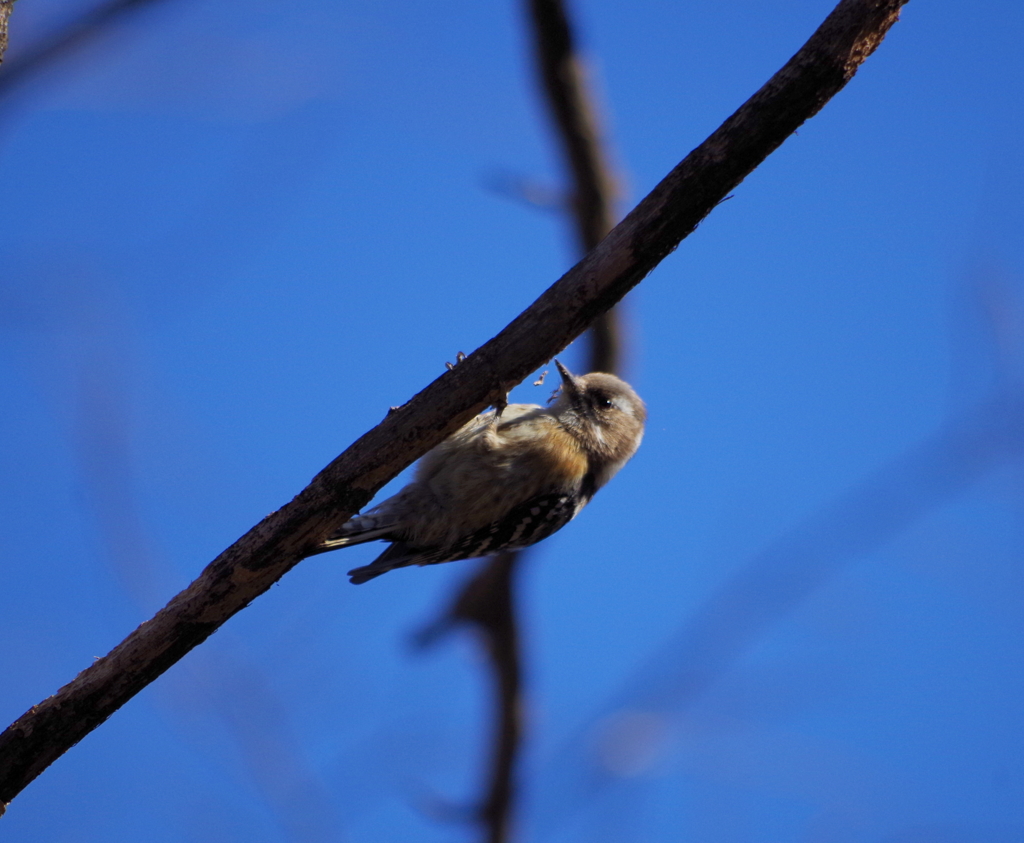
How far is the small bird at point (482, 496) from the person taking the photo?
15.6 ft

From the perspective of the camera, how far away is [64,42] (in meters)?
5.50

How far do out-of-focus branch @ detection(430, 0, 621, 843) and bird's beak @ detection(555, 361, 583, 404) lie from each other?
0.71 meters

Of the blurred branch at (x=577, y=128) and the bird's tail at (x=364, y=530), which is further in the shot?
the blurred branch at (x=577, y=128)

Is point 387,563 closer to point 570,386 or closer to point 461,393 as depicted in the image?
point 570,386

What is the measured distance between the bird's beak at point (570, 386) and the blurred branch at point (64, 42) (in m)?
3.69

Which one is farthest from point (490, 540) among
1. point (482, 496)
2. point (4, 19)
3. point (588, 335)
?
point (4, 19)

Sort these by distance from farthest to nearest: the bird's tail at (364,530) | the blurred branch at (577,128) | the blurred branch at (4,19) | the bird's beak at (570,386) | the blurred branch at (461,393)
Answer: the blurred branch at (577,128)
the bird's beak at (570,386)
the bird's tail at (364,530)
the blurred branch at (4,19)
the blurred branch at (461,393)

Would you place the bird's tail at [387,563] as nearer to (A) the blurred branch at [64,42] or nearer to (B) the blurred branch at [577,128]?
(B) the blurred branch at [577,128]

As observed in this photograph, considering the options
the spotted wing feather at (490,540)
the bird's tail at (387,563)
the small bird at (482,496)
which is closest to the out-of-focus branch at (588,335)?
the small bird at (482,496)

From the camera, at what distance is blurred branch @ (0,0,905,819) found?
2.75 m

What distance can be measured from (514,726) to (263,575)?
4.95 m

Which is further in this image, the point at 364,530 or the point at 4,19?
the point at 364,530

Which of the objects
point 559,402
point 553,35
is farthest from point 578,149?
point 559,402

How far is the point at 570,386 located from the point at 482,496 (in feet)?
3.31
